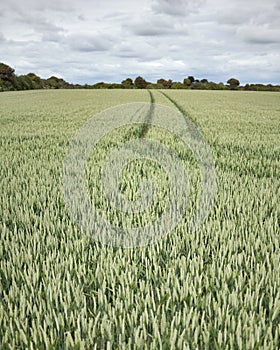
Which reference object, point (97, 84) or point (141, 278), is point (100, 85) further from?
point (141, 278)

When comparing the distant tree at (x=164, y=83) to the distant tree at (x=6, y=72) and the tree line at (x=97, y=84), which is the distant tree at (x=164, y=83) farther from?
the distant tree at (x=6, y=72)

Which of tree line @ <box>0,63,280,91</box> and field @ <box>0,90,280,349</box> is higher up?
tree line @ <box>0,63,280,91</box>

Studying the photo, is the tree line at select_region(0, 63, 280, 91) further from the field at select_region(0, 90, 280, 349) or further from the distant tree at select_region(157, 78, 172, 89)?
the field at select_region(0, 90, 280, 349)

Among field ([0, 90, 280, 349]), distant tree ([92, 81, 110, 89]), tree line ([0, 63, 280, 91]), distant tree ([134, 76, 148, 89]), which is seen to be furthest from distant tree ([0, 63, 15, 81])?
field ([0, 90, 280, 349])

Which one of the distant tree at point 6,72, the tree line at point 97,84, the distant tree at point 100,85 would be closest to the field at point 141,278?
the tree line at point 97,84

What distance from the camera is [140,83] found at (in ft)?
297

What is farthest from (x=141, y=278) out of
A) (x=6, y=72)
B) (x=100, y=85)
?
(x=100, y=85)

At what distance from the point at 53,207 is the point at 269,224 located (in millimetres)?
1668

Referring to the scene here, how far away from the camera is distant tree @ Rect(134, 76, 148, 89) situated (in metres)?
89.3

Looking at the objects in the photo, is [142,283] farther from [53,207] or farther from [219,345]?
[53,207]

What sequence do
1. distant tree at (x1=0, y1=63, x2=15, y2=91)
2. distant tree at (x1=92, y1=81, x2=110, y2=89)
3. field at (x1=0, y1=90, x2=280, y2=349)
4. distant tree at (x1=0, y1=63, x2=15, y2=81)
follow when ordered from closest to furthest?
field at (x1=0, y1=90, x2=280, y2=349)
distant tree at (x1=0, y1=63, x2=15, y2=91)
distant tree at (x1=0, y1=63, x2=15, y2=81)
distant tree at (x1=92, y1=81, x2=110, y2=89)

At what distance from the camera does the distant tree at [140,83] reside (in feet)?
293

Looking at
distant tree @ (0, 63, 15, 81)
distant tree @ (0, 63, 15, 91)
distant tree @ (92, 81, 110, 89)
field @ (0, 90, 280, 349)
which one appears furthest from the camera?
distant tree @ (92, 81, 110, 89)

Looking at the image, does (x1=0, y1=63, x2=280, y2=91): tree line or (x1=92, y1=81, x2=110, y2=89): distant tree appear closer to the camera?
(x1=0, y1=63, x2=280, y2=91): tree line
